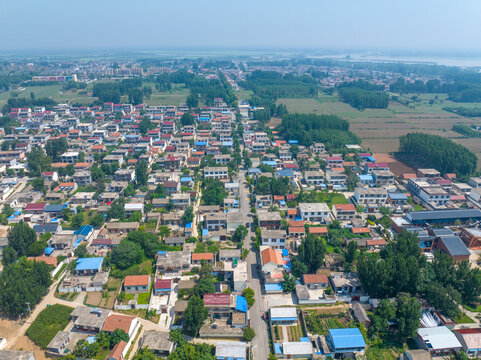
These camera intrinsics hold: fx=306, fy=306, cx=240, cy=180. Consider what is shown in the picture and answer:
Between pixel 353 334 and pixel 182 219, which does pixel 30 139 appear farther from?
pixel 353 334

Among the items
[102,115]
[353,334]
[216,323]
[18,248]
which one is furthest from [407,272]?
[102,115]

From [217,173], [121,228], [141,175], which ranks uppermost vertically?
[141,175]

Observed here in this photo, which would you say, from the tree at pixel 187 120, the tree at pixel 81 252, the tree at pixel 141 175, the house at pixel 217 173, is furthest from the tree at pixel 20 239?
the tree at pixel 187 120

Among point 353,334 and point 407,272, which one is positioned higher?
point 407,272

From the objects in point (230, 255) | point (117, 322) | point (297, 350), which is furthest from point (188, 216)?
point (297, 350)

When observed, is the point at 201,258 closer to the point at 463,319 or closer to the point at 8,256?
the point at 8,256

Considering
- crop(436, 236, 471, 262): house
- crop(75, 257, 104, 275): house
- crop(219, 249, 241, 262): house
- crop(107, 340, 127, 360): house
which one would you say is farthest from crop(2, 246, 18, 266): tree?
crop(436, 236, 471, 262): house
